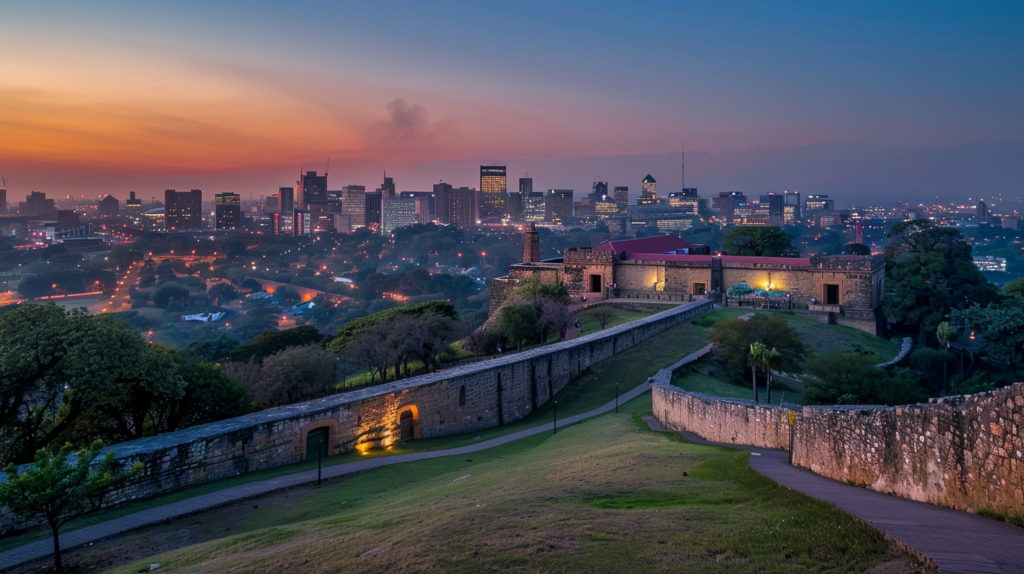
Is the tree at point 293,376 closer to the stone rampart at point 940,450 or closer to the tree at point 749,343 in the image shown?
the tree at point 749,343

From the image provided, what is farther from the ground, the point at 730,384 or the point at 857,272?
the point at 857,272

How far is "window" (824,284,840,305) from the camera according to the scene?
48.7 metres

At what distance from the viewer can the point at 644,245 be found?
6450 centimetres

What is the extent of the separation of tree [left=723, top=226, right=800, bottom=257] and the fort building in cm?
961

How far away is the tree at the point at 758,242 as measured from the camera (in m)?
63.2

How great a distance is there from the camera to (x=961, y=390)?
33531 mm

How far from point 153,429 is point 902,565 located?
70.2 ft

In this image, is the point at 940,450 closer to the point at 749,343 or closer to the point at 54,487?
the point at 54,487

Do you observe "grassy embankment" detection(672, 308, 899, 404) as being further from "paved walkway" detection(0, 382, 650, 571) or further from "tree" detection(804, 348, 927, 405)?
"paved walkway" detection(0, 382, 650, 571)

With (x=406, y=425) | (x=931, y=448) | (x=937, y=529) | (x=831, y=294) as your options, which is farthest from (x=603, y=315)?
(x=937, y=529)

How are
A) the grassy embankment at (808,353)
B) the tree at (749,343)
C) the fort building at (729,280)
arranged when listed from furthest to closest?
the fort building at (729,280) → the tree at (749,343) → the grassy embankment at (808,353)

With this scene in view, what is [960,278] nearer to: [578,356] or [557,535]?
[578,356]

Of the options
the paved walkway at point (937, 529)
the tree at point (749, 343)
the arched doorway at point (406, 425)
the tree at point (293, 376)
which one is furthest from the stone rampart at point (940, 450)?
the tree at point (293, 376)

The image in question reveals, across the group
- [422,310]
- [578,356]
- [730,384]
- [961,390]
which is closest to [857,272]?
[961,390]
